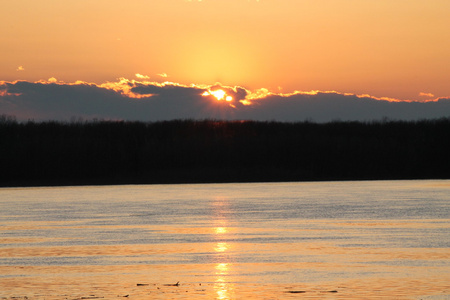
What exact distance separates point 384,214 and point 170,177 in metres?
73.0

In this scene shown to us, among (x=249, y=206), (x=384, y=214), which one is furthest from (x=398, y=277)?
(x=249, y=206)

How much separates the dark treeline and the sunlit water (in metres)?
70.4

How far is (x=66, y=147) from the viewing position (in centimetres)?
11056

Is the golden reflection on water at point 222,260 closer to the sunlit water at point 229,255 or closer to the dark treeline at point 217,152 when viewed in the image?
the sunlit water at point 229,255

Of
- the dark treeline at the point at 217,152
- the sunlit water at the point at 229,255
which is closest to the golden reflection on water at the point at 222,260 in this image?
the sunlit water at the point at 229,255

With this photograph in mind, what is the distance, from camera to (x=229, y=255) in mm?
22078

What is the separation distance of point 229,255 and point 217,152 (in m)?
92.4

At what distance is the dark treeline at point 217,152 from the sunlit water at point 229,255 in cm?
7041

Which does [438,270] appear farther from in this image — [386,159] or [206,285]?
[386,159]

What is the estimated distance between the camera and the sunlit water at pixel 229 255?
1648cm

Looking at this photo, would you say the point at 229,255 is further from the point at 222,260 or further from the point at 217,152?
the point at 217,152

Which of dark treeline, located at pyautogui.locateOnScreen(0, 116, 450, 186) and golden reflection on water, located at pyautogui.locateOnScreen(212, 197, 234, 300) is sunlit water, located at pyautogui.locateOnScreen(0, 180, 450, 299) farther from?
dark treeline, located at pyautogui.locateOnScreen(0, 116, 450, 186)

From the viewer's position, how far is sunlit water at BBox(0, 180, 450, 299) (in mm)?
16484

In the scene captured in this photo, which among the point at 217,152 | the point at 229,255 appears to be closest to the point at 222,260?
the point at 229,255
